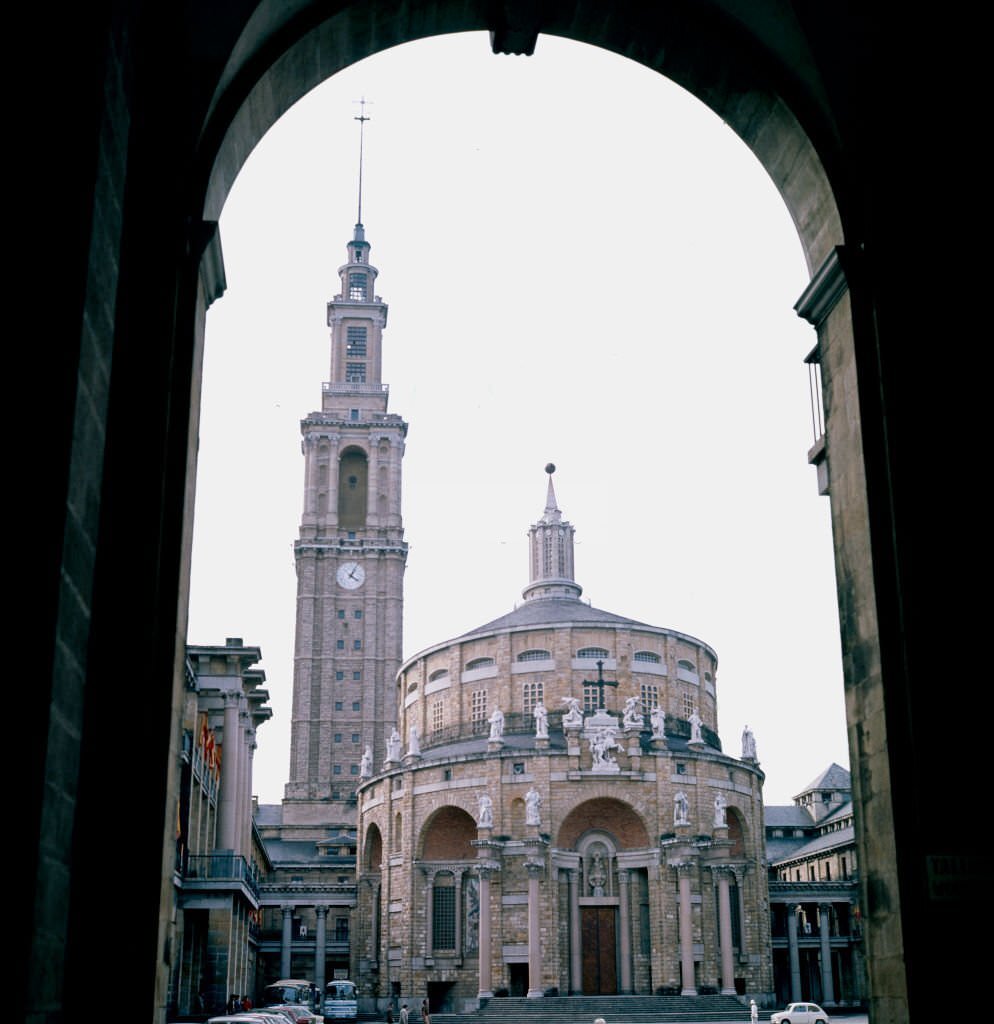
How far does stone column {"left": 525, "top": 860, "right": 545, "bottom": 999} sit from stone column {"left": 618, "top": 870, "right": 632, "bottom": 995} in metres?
4.46

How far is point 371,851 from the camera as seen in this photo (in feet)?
267

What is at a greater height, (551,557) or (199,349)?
(551,557)

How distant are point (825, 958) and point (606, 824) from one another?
737 inches

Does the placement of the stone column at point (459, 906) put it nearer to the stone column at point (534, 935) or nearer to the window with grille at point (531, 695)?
the stone column at point (534, 935)

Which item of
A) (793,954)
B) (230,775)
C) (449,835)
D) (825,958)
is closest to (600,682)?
(449,835)

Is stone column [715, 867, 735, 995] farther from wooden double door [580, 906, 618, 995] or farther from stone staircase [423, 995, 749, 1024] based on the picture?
wooden double door [580, 906, 618, 995]

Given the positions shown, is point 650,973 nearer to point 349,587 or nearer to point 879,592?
point 349,587

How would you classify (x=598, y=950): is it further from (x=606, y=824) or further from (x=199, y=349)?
(x=199, y=349)

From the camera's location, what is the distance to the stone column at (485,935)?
218 ft

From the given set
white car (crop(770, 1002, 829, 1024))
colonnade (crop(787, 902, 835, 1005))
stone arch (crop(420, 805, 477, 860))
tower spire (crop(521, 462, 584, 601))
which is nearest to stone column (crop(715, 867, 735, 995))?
colonnade (crop(787, 902, 835, 1005))

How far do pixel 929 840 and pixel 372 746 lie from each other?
96.8 meters

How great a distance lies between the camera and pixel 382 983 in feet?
243

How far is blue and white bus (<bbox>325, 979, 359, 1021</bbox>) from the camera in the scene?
60.1m

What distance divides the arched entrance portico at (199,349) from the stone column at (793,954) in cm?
7316
